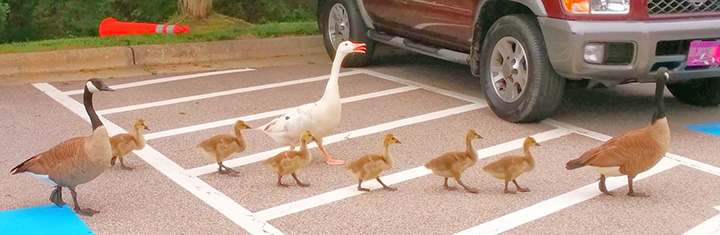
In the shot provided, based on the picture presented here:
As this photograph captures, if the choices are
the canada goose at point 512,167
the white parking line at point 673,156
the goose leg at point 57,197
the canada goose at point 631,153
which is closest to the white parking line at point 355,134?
the white parking line at point 673,156

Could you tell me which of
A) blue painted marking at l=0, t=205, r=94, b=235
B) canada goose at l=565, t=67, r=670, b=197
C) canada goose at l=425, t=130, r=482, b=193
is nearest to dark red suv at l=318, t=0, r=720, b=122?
canada goose at l=565, t=67, r=670, b=197

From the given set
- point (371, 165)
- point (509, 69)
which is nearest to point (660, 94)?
point (509, 69)

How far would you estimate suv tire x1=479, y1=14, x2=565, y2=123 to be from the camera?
6.64 m

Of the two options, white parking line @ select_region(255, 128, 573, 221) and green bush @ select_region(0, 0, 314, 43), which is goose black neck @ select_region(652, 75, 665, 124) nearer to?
white parking line @ select_region(255, 128, 573, 221)

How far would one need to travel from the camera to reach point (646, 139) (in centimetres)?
508

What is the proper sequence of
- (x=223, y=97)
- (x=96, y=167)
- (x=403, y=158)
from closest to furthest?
(x=96, y=167) → (x=403, y=158) → (x=223, y=97)

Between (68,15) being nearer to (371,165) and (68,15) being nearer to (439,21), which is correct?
(439,21)

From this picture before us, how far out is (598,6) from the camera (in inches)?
248

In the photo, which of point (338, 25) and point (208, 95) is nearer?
point (208, 95)

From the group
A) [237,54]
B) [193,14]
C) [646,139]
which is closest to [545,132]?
[646,139]

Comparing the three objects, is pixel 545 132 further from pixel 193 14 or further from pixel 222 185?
pixel 193 14

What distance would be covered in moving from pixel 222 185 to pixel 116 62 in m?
4.52

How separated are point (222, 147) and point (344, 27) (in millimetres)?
4212

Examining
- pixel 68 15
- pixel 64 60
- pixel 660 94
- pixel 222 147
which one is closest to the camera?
pixel 660 94
